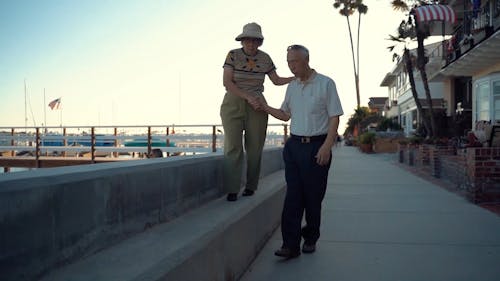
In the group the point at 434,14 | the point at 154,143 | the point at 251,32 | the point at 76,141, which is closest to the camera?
the point at 251,32

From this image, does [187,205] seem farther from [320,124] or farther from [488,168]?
[488,168]

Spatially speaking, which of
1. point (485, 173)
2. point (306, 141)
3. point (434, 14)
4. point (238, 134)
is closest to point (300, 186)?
point (306, 141)

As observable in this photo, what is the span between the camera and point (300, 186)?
4.14 metres

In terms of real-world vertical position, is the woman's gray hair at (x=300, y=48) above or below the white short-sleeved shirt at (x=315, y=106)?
above

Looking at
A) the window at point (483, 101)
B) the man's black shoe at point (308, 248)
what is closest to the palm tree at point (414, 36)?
the window at point (483, 101)

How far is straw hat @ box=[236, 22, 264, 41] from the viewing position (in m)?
4.41

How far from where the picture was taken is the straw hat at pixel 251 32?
4.41 metres

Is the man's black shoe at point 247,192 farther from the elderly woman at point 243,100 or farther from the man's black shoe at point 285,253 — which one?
the man's black shoe at point 285,253

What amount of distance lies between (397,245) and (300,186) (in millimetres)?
1313

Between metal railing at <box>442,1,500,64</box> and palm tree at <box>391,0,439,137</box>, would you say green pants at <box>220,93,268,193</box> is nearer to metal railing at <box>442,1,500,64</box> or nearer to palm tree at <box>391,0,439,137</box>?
metal railing at <box>442,1,500,64</box>

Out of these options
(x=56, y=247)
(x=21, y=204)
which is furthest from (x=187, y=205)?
(x=21, y=204)

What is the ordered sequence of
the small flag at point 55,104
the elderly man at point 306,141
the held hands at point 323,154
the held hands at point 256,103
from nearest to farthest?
the held hands at point 323,154
the elderly man at point 306,141
the held hands at point 256,103
the small flag at point 55,104

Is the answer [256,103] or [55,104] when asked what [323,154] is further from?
[55,104]

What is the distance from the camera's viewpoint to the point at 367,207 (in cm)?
702
